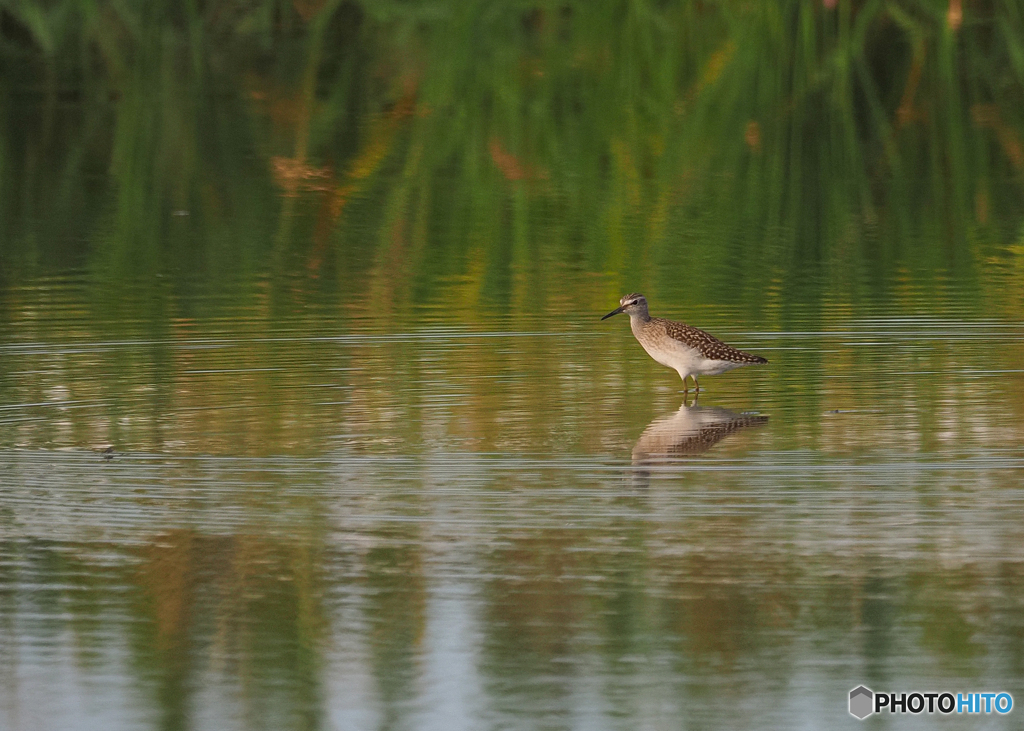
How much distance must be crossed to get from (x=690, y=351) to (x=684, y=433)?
131 cm

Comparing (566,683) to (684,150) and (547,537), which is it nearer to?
(547,537)

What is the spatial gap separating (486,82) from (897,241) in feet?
24.0

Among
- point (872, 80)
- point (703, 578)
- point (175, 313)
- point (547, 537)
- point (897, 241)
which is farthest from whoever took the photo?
point (872, 80)

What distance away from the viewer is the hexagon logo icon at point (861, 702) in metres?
6.47

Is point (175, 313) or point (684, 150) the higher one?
point (684, 150)

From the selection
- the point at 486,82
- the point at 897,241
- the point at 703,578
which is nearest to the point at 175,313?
the point at 897,241

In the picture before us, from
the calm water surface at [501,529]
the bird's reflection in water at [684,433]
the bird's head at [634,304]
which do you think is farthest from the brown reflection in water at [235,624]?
the bird's head at [634,304]

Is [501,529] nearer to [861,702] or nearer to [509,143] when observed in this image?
[861,702]

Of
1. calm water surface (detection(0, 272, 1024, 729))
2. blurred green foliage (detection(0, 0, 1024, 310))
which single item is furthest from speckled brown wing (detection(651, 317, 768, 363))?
blurred green foliage (detection(0, 0, 1024, 310))

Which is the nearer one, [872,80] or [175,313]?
[175,313]

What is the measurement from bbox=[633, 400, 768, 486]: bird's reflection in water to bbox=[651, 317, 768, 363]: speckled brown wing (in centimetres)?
32

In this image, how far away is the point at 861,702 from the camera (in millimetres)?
6531

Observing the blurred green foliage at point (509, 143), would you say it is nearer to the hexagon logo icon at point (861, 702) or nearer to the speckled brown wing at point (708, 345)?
the speckled brown wing at point (708, 345)

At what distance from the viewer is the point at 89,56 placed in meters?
25.9
